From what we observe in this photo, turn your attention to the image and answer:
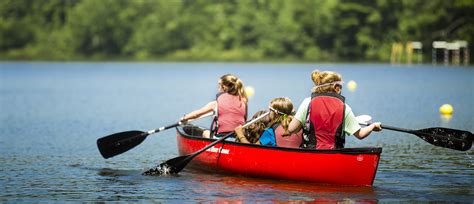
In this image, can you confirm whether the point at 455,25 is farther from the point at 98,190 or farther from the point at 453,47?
the point at 98,190

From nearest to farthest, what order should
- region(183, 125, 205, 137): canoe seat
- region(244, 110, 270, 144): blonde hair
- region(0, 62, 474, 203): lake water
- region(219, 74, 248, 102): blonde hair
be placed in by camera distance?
region(0, 62, 474, 203): lake water, region(244, 110, 270, 144): blonde hair, region(219, 74, 248, 102): blonde hair, region(183, 125, 205, 137): canoe seat

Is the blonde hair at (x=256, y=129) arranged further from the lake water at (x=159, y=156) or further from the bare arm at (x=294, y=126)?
the bare arm at (x=294, y=126)

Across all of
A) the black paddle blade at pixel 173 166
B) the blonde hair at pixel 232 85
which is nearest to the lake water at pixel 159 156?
the black paddle blade at pixel 173 166

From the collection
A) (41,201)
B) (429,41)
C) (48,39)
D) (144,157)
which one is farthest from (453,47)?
(41,201)

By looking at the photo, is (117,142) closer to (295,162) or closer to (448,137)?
(295,162)

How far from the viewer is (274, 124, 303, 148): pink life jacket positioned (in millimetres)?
13789

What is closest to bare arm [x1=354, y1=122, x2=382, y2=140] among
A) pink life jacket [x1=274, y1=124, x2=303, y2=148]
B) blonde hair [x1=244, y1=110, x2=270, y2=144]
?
pink life jacket [x1=274, y1=124, x2=303, y2=148]

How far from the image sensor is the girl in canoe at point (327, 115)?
42.8ft

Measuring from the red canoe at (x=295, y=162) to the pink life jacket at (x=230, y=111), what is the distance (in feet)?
1.38

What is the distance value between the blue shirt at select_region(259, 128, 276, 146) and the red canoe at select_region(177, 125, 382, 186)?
14.5 inches

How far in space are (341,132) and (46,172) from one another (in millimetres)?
4610

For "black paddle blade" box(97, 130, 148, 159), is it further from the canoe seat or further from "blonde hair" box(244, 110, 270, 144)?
"blonde hair" box(244, 110, 270, 144)

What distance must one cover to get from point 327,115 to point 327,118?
49 millimetres

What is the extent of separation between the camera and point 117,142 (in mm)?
16656
